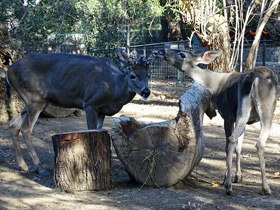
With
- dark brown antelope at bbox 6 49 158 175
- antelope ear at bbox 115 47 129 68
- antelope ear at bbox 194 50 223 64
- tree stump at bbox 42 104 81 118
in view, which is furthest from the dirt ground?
antelope ear at bbox 194 50 223 64

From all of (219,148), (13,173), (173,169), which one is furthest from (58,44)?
(173,169)

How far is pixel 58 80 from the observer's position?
854cm

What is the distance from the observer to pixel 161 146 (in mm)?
6996

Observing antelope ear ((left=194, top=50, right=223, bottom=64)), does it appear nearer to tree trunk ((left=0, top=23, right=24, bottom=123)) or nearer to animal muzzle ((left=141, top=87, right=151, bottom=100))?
animal muzzle ((left=141, top=87, right=151, bottom=100))

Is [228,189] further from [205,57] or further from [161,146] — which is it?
[205,57]

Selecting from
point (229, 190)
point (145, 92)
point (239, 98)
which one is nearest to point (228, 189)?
point (229, 190)

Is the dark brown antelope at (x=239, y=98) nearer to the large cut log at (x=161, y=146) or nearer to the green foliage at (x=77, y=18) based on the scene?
the large cut log at (x=161, y=146)

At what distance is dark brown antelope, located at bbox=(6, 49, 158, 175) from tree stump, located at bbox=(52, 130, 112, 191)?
1.40 m

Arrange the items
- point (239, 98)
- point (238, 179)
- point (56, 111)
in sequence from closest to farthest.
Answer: point (239, 98), point (238, 179), point (56, 111)

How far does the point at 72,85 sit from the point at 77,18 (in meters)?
10.4

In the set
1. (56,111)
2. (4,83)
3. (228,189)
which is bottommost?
(228,189)

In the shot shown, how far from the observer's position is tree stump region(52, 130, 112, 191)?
6.69 meters

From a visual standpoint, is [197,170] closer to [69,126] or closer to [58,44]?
[69,126]

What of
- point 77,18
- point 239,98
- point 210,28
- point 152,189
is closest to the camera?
point 152,189
